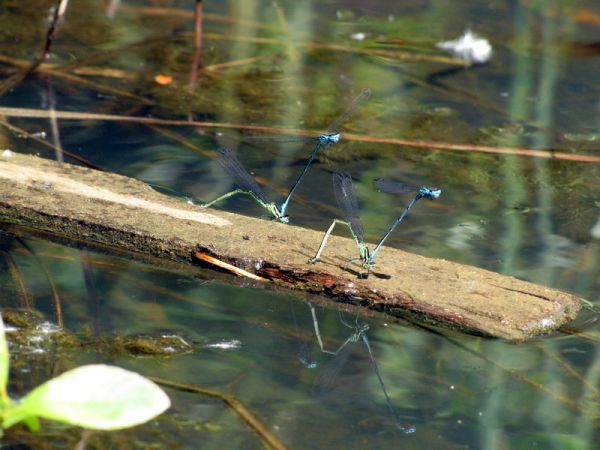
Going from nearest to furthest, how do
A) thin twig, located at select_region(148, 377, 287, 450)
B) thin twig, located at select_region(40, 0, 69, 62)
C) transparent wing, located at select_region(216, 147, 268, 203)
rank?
thin twig, located at select_region(148, 377, 287, 450), transparent wing, located at select_region(216, 147, 268, 203), thin twig, located at select_region(40, 0, 69, 62)

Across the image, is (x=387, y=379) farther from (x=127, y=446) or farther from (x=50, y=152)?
(x=50, y=152)

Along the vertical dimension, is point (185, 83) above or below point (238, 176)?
above

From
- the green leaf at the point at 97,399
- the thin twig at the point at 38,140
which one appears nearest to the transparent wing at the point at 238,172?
the thin twig at the point at 38,140

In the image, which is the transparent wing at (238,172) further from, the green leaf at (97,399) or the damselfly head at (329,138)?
the green leaf at (97,399)

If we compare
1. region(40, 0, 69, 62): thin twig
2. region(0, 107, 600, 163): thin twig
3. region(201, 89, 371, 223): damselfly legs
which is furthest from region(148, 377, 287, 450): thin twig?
region(40, 0, 69, 62): thin twig

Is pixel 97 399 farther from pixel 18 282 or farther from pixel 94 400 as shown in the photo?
pixel 18 282

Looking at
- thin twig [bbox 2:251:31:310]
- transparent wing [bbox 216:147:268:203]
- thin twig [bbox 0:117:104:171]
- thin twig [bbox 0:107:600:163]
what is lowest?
thin twig [bbox 2:251:31:310]

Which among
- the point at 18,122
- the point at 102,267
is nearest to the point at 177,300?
the point at 102,267

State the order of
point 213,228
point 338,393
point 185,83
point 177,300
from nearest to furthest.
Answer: point 338,393 → point 177,300 → point 213,228 → point 185,83

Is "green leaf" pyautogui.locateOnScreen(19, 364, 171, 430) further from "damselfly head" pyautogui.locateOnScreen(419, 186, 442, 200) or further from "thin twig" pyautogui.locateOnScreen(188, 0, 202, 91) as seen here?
"thin twig" pyautogui.locateOnScreen(188, 0, 202, 91)
